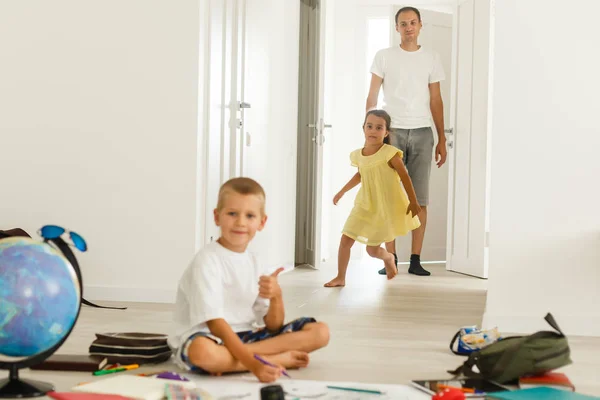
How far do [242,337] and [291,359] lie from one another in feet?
0.60

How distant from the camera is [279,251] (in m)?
6.28

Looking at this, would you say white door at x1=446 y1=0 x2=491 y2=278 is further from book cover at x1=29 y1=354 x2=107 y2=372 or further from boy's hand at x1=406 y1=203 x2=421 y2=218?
book cover at x1=29 y1=354 x2=107 y2=372

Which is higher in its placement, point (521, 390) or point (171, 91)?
point (171, 91)

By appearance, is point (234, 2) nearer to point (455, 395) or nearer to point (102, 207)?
point (102, 207)

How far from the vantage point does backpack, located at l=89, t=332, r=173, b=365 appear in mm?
2723

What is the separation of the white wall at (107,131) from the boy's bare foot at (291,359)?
1778 mm

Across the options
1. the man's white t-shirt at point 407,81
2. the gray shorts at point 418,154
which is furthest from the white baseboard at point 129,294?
the man's white t-shirt at point 407,81

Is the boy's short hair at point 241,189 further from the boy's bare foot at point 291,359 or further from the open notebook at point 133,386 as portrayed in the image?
the open notebook at point 133,386

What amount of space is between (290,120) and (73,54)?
2529mm

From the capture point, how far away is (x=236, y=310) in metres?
2.70

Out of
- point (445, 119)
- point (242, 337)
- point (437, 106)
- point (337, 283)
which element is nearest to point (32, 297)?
point (242, 337)

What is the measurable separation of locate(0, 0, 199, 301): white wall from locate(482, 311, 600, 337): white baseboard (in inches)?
63.0

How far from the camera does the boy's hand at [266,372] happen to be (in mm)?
2420

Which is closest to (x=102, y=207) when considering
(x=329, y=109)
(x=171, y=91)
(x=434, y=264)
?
(x=171, y=91)
